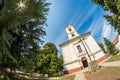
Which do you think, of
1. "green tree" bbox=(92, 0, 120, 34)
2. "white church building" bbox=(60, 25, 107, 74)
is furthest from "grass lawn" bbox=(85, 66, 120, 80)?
"white church building" bbox=(60, 25, 107, 74)

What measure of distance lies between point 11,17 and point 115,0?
8.14 m

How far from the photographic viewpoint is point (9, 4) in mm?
6727

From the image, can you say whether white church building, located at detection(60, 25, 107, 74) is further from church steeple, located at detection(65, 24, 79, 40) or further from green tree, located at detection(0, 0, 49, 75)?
green tree, located at detection(0, 0, 49, 75)

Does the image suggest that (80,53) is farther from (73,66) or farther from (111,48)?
(111,48)

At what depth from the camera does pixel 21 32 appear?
8422 mm

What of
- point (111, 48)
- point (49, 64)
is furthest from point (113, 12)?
point (111, 48)

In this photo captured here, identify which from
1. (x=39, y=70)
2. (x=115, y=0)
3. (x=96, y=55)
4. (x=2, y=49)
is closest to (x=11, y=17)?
(x=2, y=49)

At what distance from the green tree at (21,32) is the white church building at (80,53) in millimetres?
35742

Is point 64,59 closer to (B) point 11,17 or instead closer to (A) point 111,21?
(A) point 111,21

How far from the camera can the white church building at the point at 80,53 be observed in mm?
45188

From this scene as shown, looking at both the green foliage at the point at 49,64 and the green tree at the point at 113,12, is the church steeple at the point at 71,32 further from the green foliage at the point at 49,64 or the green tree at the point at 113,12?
the green tree at the point at 113,12

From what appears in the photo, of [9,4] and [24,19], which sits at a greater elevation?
[9,4]

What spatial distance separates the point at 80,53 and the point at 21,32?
39.8 meters

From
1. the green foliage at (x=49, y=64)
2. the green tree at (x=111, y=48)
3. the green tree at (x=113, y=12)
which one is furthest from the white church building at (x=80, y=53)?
the green tree at (x=113, y=12)
